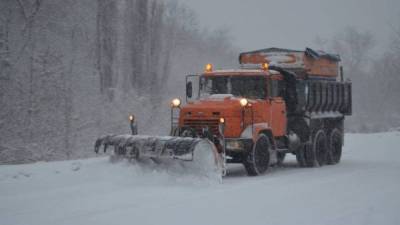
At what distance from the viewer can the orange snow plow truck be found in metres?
12.9

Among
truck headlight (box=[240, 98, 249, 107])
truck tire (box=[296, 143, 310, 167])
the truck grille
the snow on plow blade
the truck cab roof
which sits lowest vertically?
truck tire (box=[296, 143, 310, 167])

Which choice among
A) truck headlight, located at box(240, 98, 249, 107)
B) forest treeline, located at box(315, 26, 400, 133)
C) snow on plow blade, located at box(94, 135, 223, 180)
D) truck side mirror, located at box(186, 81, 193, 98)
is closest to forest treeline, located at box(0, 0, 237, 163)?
truck side mirror, located at box(186, 81, 193, 98)

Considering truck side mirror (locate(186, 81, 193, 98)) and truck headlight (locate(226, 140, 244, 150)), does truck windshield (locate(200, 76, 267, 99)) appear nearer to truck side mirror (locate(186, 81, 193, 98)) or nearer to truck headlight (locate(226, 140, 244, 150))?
truck side mirror (locate(186, 81, 193, 98))

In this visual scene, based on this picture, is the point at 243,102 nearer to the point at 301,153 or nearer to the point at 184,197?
the point at 184,197

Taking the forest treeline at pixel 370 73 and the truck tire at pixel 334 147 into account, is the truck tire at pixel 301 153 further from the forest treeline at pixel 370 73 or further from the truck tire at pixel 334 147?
the forest treeline at pixel 370 73

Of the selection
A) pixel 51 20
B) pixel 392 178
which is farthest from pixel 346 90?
pixel 51 20

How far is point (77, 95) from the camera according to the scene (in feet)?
115

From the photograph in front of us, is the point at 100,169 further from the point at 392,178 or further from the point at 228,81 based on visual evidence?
the point at 392,178

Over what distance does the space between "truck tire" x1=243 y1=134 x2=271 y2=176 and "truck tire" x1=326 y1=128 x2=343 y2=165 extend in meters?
4.42

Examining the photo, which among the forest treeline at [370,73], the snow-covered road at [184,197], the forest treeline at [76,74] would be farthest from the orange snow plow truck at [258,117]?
the forest treeline at [370,73]

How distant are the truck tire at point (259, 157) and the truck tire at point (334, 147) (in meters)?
4.42

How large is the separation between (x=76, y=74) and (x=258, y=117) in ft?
77.3

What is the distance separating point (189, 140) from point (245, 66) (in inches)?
177

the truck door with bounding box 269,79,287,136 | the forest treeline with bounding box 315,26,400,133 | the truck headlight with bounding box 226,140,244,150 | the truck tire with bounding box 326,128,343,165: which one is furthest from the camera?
the forest treeline with bounding box 315,26,400,133
